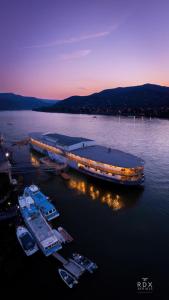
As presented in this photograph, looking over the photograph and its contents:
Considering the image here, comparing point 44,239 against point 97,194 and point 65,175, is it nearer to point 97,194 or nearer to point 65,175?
point 97,194

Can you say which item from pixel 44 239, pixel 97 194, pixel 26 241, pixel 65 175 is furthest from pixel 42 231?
pixel 65 175

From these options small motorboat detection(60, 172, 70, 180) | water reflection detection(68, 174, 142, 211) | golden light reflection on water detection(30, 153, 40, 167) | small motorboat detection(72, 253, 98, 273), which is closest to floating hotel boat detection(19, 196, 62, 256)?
small motorboat detection(72, 253, 98, 273)

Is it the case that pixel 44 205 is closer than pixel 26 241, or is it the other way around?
pixel 26 241

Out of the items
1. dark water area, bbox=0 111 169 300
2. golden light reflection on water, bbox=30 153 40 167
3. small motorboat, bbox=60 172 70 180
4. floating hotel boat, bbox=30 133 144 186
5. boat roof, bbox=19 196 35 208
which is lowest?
dark water area, bbox=0 111 169 300

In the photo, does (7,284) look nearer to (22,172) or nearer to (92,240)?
(92,240)

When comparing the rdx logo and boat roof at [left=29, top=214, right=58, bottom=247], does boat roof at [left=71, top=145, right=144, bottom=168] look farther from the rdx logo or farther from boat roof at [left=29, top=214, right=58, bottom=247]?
the rdx logo

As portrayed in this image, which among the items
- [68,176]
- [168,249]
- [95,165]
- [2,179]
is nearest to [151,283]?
[168,249]

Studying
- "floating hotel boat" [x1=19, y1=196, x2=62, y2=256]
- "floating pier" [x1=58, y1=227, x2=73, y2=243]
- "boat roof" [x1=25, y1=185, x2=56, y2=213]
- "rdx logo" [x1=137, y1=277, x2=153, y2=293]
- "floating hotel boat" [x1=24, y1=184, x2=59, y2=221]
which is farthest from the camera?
"boat roof" [x1=25, y1=185, x2=56, y2=213]
